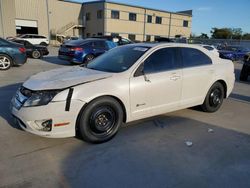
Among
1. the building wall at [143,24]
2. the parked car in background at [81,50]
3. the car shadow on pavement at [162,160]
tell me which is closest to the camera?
the car shadow on pavement at [162,160]

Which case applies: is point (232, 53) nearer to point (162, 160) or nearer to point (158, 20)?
point (162, 160)

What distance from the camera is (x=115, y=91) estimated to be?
3.64 m

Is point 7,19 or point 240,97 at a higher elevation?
point 7,19

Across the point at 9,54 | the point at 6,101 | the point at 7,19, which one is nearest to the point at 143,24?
the point at 7,19

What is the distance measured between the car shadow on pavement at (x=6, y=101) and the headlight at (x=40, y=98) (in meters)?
1.08

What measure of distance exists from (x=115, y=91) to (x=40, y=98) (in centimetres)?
112

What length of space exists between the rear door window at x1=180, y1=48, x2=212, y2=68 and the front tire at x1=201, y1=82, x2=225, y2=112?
23.9 inches

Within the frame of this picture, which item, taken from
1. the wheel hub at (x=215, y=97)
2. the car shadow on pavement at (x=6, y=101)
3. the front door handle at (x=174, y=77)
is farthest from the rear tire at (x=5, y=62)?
the wheel hub at (x=215, y=97)

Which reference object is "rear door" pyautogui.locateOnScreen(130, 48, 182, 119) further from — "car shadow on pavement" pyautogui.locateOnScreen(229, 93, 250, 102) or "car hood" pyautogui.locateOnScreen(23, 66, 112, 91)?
"car shadow on pavement" pyautogui.locateOnScreen(229, 93, 250, 102)

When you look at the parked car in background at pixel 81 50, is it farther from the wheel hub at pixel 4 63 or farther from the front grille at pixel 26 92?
the front grille at pixel 26 92

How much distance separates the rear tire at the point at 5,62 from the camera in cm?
1012

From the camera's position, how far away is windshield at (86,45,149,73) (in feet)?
13.4

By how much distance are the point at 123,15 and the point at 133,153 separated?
4127cm

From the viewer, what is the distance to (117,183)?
273 centimetres
